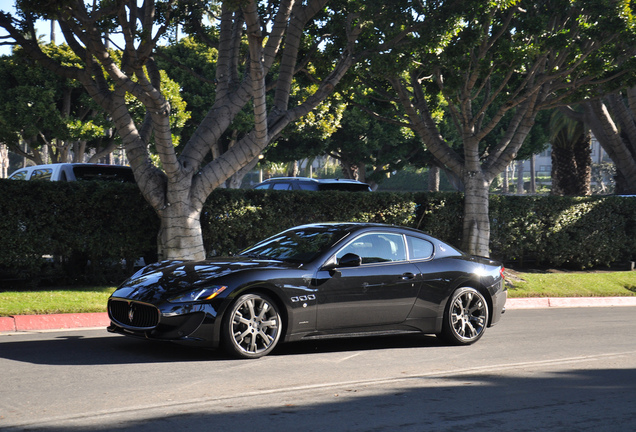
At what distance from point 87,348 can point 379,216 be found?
29.7 feet

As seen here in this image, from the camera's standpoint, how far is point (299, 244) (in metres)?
8.53

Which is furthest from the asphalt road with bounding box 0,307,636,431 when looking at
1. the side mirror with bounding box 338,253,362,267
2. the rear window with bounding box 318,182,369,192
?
the rear window with bounding box 318,182,369,192

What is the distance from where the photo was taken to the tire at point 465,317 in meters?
8.89

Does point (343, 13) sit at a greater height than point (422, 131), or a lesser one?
greater

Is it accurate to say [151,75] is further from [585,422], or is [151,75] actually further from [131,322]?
[585,422]

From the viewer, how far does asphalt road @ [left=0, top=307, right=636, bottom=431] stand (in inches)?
208

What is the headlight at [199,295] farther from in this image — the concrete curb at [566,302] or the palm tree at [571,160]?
the palm tree at [571,160]

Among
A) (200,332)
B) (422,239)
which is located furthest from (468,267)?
(200,332)

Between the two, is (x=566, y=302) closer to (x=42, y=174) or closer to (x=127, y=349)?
(x=127, y=349)

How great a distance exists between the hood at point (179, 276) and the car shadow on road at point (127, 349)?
2.11 ft

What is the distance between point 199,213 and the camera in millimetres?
12648

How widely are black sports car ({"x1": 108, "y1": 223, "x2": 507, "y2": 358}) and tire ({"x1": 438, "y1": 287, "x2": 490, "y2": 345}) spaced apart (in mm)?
13

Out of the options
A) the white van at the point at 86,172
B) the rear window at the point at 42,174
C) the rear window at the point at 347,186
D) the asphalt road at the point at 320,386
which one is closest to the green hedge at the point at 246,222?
the rear window at the point at 347,186

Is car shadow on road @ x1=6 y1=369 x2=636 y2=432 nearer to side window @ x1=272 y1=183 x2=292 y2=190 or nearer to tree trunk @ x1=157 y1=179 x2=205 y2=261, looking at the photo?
tree trunk @ x1=157 y1=179 x2=205 y2=261
